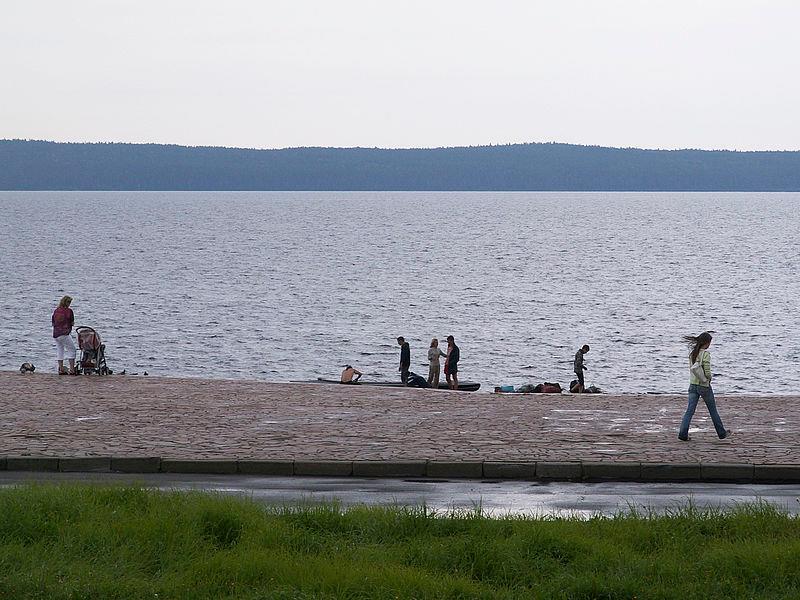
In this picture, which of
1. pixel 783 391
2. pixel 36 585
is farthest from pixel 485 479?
pixel 783 391

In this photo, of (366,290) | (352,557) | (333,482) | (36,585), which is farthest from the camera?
(366,290)

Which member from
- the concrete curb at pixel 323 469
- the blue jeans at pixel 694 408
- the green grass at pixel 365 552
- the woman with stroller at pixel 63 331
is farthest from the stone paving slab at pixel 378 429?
the green grass at pixel 365 552

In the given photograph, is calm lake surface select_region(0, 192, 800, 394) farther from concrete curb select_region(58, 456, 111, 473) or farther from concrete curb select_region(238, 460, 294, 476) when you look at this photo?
concrete curb select_region(58, 456, 111, 473)

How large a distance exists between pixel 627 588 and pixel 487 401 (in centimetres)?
1366

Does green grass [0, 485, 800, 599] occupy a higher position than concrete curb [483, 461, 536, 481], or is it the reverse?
green grass [0, 485, 800, 599]

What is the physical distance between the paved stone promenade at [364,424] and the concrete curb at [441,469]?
31 centimetres

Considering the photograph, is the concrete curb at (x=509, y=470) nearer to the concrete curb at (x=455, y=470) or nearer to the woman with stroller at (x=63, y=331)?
the concrete curb at (x=455, y=470)

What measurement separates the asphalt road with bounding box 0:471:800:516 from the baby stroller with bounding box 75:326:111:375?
12.5 m

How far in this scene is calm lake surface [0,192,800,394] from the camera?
4859 cm

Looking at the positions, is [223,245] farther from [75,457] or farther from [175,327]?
[75,457]

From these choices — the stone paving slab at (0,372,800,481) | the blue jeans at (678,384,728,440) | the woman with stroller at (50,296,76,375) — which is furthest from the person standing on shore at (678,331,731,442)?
the woman with stroller at (50,296,76,375)

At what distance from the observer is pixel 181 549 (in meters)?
9.12

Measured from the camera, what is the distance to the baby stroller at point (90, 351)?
26.0m

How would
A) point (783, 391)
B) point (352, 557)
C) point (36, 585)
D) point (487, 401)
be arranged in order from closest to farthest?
point (36, 585)
point (352, 557)
point (487, 401)
point (783, 391)
